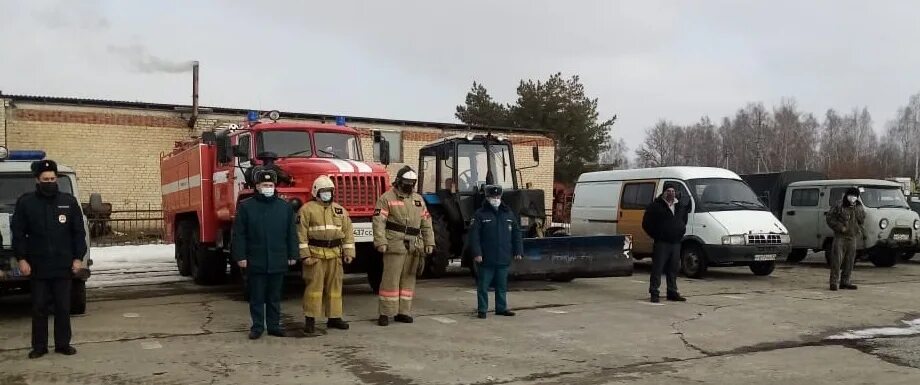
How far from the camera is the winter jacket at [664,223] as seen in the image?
1034 cm

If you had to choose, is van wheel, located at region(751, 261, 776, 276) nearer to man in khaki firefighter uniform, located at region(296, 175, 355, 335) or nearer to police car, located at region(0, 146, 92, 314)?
man in khaki firefighter uniform, located at region(296, 175, 355, 335)

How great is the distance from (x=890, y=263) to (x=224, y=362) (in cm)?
1505

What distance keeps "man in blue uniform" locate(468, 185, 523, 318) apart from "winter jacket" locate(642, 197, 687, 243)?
239 centimetres

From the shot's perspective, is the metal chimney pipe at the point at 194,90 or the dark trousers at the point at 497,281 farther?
the metal chimney pipe at the point at 194,90

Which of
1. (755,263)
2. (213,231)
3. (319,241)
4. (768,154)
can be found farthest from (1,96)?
(768,154)

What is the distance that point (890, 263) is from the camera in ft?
53.4

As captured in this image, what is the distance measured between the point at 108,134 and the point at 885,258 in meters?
22.9

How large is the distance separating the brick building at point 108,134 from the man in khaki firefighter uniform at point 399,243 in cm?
1465

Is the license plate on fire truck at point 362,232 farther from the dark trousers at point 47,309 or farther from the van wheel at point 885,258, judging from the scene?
the van wheel at point 885,258

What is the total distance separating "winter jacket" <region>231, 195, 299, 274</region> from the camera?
745cm

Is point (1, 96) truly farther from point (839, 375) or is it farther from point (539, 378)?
point (839, 375)

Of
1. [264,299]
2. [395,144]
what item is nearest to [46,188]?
[264,299]

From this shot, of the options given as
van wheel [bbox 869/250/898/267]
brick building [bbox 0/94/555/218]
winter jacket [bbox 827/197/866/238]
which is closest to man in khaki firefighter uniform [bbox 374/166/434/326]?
winter jacket [bbox 827/197/866/238]

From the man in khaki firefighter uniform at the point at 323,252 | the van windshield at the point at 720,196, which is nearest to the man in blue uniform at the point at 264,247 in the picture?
the man in khaki firefighter uniform at the point at 323,252
